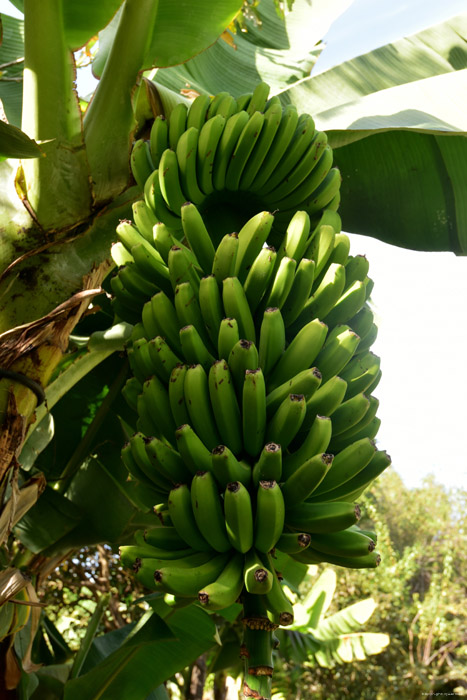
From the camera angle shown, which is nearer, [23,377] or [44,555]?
[23,377]

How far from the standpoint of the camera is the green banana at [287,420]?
3.17 ft

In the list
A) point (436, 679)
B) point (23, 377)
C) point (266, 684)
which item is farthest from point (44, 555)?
point (436, 679)

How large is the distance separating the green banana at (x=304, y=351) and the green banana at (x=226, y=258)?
8.3 inches

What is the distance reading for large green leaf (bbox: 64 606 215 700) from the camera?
170cm

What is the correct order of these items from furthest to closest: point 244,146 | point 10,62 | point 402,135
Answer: point 10,62
point 402,135
point 244,146

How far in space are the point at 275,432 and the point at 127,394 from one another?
1.37 ft

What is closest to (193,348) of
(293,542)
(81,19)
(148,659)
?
(293,542)

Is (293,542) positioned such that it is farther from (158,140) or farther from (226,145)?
(158,140)

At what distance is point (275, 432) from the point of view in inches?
39.4

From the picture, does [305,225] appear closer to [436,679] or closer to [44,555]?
[44,555]

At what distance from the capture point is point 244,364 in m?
1.02

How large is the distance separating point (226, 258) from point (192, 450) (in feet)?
1.35

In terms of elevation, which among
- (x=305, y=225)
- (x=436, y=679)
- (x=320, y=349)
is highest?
(x=305, y=225)

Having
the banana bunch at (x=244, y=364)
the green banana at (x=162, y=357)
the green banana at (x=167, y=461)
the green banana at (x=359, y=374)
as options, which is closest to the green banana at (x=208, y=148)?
the banana bunch at (x=244, y=364)
